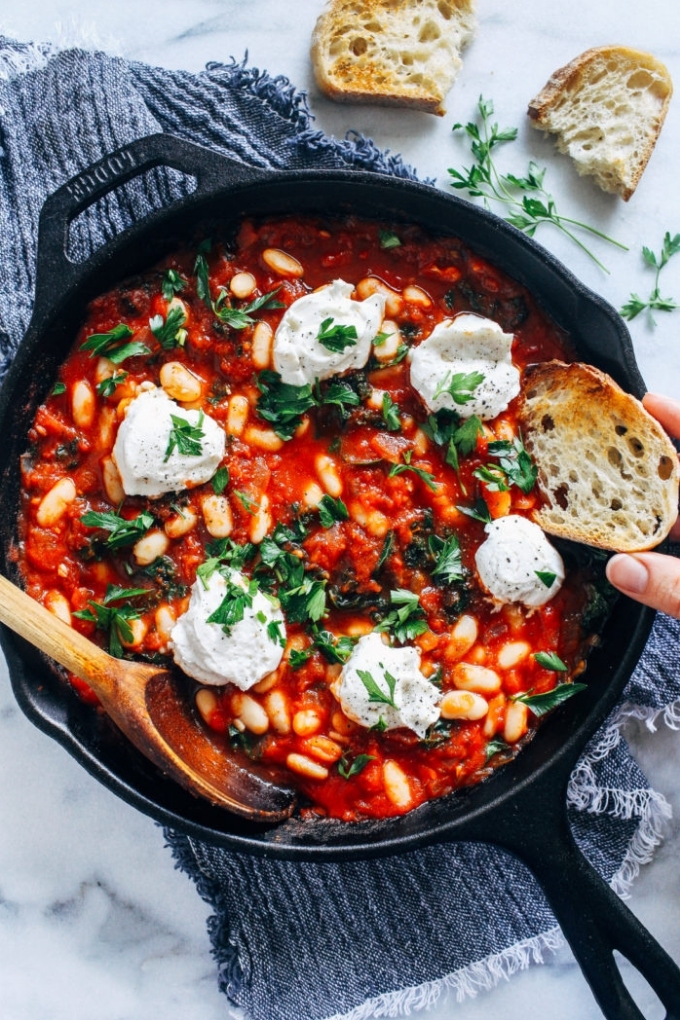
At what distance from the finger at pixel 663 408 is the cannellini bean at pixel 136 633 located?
5.42ft

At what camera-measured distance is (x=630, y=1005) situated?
2.69 m

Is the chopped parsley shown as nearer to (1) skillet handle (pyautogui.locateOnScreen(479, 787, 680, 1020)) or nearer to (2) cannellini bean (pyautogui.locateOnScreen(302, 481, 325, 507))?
(2) cannellini bean (pyautogui.locateOnScreen(302, 481, 325, 507))

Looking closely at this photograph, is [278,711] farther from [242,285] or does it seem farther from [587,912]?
[242,285]

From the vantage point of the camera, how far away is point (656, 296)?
3.22m

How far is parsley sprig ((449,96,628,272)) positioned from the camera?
320 centimetres

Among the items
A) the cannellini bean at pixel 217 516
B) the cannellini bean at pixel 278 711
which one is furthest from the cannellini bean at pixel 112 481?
the cannellini bean at pixel 278 711

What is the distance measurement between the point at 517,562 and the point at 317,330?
897 mm

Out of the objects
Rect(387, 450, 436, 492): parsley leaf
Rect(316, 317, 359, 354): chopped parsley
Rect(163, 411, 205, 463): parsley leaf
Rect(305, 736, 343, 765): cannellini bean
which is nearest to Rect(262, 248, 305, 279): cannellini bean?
Rect(316, 317, 359, 354): chopped parsley

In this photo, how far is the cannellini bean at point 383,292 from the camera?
291 cm

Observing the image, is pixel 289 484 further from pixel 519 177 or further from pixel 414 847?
pixel 519 177

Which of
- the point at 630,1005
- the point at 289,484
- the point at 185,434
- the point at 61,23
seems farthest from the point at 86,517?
the point at 630,1005

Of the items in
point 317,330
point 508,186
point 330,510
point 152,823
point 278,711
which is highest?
point 508,186

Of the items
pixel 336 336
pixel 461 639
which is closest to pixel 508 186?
pixel 336 336

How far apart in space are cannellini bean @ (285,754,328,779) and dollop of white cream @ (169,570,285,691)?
0.25 meters
